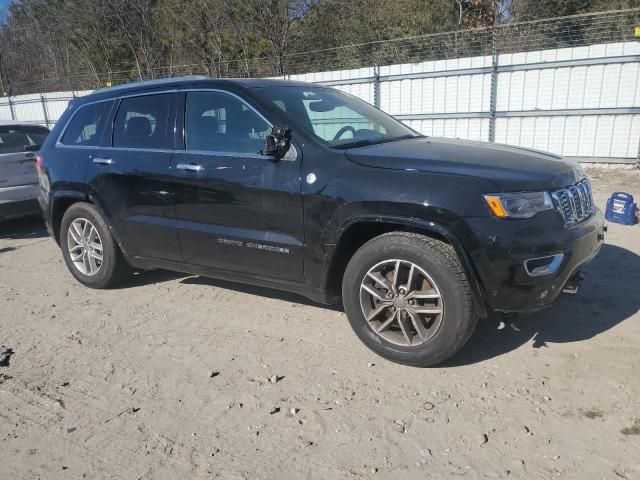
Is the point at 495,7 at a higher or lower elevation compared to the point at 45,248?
higher

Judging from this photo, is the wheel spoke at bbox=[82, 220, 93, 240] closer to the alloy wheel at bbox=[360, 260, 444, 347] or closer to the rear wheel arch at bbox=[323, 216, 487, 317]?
the rear wheel arch at bbox=[323, 216, 487, 317]

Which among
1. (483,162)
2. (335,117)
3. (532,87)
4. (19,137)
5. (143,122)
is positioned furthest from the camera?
(532,87)

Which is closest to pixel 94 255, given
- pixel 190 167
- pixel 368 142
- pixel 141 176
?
pixel 141 176

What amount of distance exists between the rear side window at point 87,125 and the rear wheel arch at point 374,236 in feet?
8.71

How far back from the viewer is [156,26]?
87.4 feet

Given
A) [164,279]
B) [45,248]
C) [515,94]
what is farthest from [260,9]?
[164,279]

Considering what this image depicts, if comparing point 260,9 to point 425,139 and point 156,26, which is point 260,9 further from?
point 425,139

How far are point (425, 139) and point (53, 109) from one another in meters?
21.6

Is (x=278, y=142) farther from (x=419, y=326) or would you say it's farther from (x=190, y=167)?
(x=419, y=326)

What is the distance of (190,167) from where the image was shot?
4.03 meters

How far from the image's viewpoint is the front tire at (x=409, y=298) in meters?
3.12

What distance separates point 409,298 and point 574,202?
1177mm

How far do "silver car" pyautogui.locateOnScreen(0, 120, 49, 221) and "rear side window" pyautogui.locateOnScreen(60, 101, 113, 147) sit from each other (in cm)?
251

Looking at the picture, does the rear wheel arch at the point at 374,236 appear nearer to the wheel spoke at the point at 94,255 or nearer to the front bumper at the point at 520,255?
the front bumper at the point at 520,255
